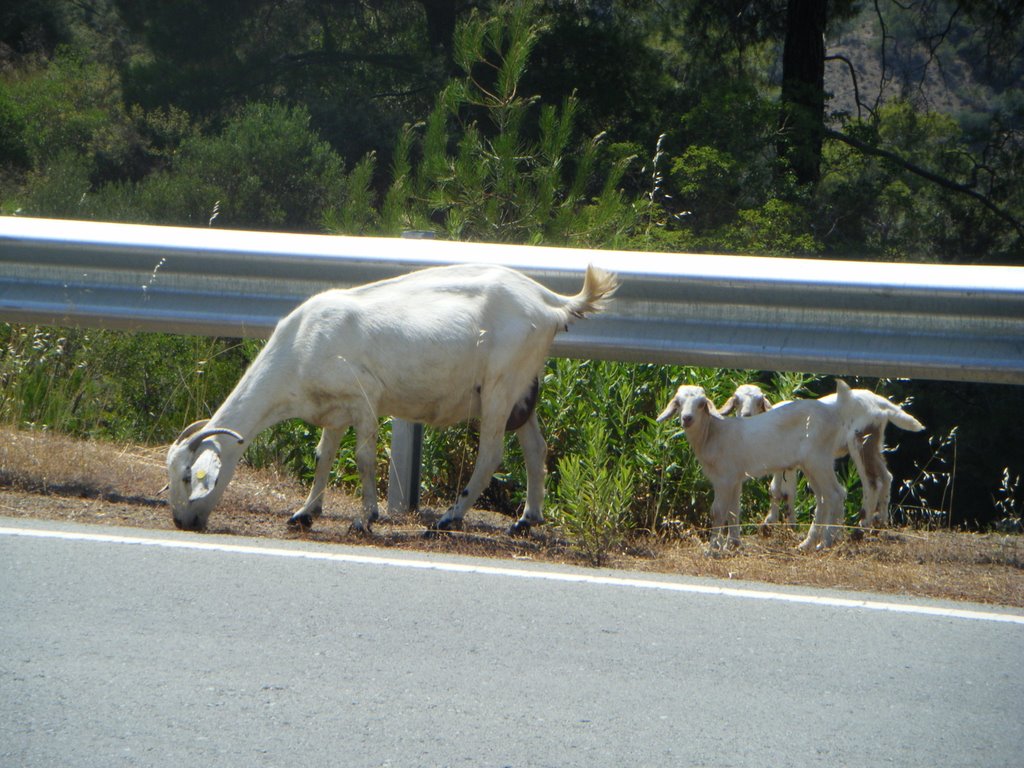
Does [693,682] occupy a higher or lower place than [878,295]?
lower

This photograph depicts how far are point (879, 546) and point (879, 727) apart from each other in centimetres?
304

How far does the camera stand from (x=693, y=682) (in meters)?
4.41

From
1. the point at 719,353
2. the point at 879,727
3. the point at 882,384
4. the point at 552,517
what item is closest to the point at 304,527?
the point at 552,517

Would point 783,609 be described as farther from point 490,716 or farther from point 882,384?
point 882,384

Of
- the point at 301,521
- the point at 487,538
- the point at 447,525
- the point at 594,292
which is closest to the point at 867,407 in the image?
the point at 594,292

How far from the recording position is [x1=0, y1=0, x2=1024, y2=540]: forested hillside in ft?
30.3

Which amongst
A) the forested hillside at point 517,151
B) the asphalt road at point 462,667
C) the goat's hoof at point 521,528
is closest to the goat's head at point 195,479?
the asphalt road at point 462,667

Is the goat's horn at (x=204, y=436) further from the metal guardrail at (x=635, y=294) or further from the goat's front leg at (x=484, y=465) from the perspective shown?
the goat's front leg at (x=484, y=465)

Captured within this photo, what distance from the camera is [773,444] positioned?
7309 mm

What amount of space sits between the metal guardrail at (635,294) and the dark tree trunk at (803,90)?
7910 mm

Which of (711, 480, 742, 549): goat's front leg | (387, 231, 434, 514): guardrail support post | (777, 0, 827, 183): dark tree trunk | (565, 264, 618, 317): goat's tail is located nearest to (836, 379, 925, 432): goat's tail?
(711, 480, 742, 549): goat's front leg

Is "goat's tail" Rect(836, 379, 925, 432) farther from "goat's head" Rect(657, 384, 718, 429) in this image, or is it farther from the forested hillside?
the forested hillside

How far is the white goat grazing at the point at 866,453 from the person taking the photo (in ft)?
24.8

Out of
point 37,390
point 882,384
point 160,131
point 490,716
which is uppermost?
point 160,131
